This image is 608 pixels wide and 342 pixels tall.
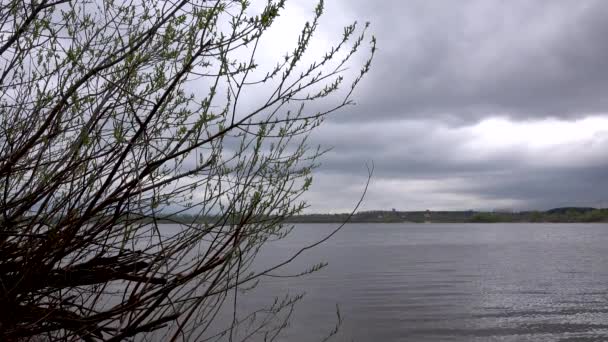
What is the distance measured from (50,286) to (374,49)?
237 cm

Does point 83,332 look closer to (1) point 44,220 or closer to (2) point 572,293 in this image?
(1) point 44,220

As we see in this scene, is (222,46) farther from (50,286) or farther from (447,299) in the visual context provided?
(447,299)

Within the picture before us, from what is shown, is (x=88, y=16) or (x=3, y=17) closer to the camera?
(x=3, y=17)

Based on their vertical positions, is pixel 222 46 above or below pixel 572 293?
above

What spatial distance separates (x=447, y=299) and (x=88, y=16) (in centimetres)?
2259

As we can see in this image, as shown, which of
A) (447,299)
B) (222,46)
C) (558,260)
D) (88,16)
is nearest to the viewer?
(222,46)

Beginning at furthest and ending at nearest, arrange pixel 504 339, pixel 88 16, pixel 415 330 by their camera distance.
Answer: pixel 415 330 < pixel 504 339 < pixel 88 16

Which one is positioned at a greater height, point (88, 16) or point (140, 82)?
point (88, 16)

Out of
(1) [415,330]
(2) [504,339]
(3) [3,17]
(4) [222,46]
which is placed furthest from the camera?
(1) [415,330]

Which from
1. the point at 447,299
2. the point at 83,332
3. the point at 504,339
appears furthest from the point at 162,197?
the point at 447,299

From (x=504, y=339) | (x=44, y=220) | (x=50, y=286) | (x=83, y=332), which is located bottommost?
(x=504, y=339)

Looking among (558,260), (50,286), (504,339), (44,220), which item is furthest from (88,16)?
(558,260)

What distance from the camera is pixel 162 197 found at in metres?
4.02

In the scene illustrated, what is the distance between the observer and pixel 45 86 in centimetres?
423
